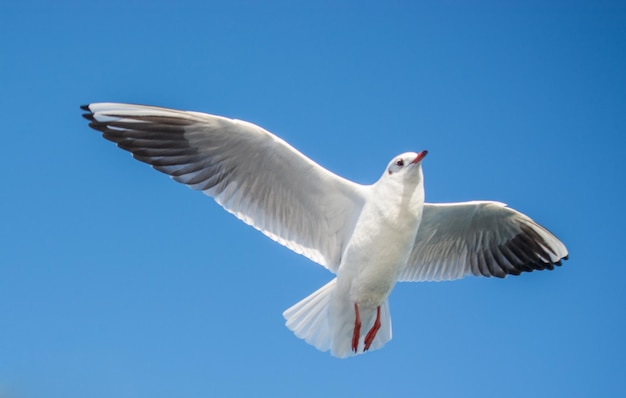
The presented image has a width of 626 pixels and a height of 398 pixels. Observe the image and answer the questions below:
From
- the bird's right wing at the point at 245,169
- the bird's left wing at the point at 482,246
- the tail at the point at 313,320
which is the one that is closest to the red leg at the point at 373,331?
the tail at the point at 313,320

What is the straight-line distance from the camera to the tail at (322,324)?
7.15 meters

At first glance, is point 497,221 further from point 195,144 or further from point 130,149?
point 130,149

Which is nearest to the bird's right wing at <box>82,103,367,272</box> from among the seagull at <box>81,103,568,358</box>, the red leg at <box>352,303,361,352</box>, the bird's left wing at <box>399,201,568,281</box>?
the seagull at <box>81,103,568,358</box>

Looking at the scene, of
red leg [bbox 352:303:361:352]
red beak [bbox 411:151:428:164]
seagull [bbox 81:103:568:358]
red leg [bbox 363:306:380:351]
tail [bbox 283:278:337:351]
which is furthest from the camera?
tail [bbox 283:278:337:351]

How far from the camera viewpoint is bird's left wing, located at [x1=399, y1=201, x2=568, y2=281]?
764cm

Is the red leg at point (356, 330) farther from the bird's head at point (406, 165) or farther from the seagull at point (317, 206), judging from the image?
the bird's head at point (406, 165)

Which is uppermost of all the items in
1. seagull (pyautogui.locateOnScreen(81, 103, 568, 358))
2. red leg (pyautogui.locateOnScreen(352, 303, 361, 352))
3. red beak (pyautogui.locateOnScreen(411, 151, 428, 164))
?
red beak (pyautogui.locateOnScreen(411, 151, 428, 164))

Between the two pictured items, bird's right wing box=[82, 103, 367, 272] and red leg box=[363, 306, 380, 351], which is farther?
red leg box=[363, 306, 380, 351]

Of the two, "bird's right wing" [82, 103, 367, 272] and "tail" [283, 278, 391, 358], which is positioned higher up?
"bird's right wing" [82, 103, 367, 272]

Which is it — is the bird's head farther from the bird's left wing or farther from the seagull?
the bird's left wing

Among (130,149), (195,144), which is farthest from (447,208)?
(130,149)

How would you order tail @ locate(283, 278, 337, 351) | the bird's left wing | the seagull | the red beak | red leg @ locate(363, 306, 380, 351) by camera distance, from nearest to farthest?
the red beak
the seagull
red leg @ locate(363, 306, 380, 351)
tail @ locate(283, 278, 337, 351)
the bird's left wing

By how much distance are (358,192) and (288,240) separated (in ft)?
2.72

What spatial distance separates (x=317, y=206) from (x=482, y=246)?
171 cm
